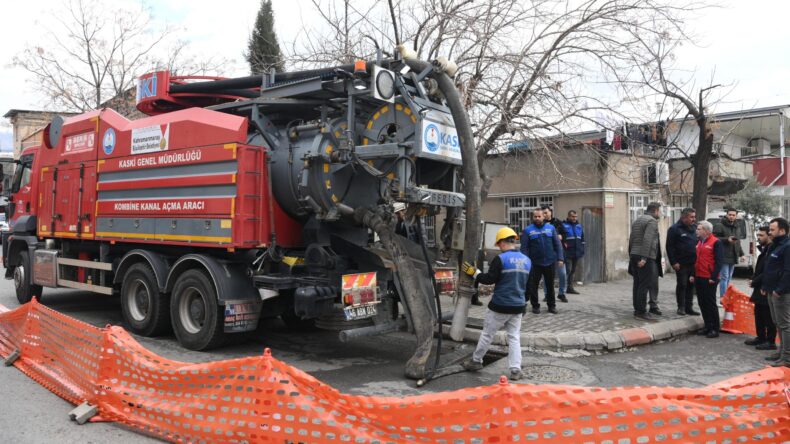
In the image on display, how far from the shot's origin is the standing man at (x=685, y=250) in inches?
346

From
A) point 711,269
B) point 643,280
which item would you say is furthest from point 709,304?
point 643,280

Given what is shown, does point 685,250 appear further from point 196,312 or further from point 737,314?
point 196,312

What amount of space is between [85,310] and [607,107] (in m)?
9.56

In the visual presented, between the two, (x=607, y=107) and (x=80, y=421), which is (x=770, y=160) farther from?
(x=80, y=421)

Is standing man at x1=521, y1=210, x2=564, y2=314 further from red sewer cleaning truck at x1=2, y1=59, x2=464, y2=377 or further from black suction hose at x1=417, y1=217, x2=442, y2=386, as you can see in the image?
black suction hose at x1=417, y1=217, x2=442, y2=386

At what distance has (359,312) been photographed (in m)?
6.07

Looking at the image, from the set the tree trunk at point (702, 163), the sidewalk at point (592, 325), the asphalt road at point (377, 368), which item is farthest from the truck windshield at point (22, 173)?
the tree trunk at point (702, 163)

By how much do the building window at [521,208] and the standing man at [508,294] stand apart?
8559 millimetres

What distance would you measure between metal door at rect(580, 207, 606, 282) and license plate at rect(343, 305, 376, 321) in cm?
829

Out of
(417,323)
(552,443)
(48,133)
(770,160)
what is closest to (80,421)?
(417,323)

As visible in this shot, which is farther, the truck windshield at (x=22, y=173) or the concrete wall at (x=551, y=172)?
the concrete wall at (x=551, y=172)

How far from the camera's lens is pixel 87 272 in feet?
29.5

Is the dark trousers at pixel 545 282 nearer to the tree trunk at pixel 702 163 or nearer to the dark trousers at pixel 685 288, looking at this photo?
the dark trousers at pixel 685 288

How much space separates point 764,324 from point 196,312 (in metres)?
7.18
